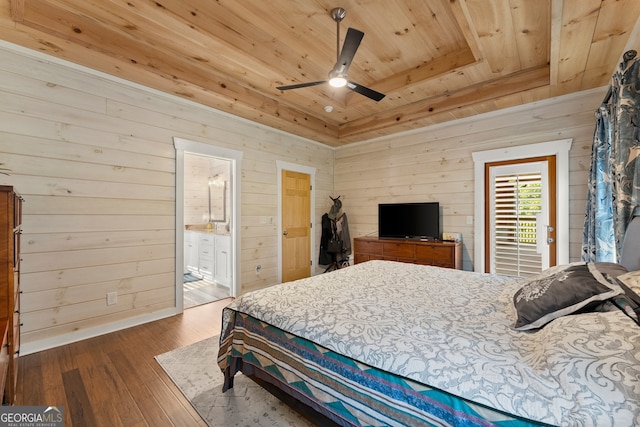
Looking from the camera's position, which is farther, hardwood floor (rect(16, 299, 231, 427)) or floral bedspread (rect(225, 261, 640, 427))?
hardwood floor (rect(16, 299, 231, 427))

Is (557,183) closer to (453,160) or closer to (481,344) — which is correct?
(453,160)

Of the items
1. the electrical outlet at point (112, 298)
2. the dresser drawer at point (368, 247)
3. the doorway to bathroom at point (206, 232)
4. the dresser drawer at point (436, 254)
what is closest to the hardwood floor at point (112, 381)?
the electrical outlet at point (112, 298)

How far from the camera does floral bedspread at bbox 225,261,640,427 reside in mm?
817

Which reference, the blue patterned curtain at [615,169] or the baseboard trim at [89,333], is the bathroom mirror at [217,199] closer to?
the baseboard trim at [89,333]

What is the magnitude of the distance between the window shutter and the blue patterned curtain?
0.55m

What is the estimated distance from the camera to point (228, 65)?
2.96 metres

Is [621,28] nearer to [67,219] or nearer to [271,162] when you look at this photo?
[271,162]

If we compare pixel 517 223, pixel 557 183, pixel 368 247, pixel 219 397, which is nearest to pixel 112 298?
pixel 219 397

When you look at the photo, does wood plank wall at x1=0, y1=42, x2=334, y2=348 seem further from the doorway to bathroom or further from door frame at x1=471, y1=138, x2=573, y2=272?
door frame at x1=471, y1=138, x2=573, y2=272

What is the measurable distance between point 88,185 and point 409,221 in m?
4.04

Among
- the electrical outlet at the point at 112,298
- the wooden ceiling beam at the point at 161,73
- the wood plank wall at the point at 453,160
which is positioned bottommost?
the electrical outlet at the point at 112,298

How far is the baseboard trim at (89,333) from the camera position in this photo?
7.92 ft

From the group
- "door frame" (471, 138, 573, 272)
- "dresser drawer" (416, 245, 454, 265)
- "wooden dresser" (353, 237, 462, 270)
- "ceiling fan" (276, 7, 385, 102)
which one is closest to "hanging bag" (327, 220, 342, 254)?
"wooden dresser" (353, 237, 462, 270)

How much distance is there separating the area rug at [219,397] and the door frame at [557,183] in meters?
3.26
